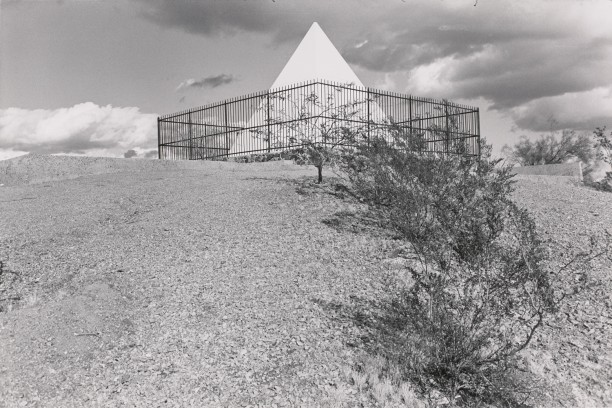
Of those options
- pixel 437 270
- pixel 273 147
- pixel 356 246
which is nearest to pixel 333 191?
pixel 356 246

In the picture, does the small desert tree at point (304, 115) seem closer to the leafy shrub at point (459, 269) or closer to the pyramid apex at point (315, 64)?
the pyramid apex at point (315, 64)

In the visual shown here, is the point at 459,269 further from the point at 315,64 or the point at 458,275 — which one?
the point at 315,64

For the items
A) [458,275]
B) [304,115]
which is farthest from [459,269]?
[304,115]

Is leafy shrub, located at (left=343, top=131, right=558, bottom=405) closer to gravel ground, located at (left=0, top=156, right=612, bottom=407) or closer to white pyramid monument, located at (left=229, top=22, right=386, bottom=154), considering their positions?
gravel ground, located at (left=0, top=156, right=612, bottom=407)

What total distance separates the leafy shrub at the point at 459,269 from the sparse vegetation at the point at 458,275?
1 cm

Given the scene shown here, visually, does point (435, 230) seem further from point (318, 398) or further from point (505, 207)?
point (318, 398)

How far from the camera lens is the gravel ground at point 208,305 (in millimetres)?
5152

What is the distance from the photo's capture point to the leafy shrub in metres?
5.44

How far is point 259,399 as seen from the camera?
16.1 ft

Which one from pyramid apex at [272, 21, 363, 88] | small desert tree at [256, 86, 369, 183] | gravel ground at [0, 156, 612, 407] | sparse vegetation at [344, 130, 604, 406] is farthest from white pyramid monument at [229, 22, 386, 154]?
gravel ground at [0, 156, 612, 407]

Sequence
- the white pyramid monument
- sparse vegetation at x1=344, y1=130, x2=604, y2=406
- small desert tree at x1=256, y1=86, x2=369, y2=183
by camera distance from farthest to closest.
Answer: the white pyramid monument < small desert tree at x1=256, y1=86, x2=369, y2=183 < sparse vegetation at x1=344, y1=130, x2=604, y2=406

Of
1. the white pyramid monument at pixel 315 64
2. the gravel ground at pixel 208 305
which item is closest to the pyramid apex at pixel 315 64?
the white pyramid monument at pixel 315 64

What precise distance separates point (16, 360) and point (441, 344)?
3.69 meters

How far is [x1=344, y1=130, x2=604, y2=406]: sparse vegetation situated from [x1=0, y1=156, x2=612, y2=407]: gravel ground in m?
0.38
